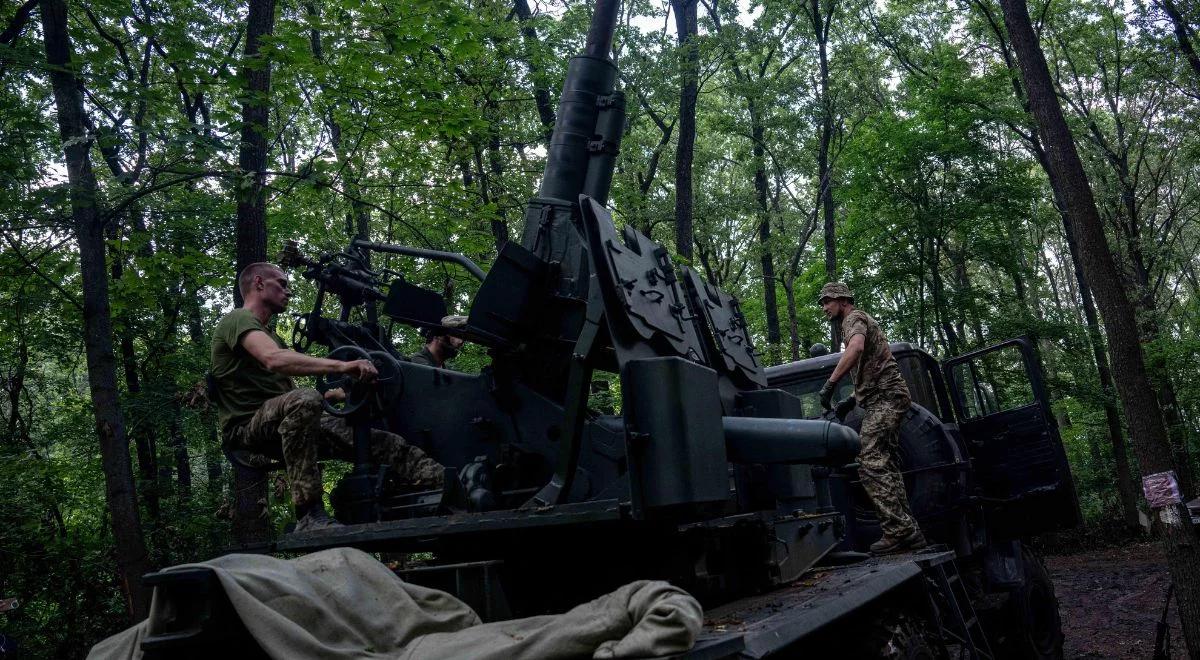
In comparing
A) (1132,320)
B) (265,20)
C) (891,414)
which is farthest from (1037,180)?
(265,20)

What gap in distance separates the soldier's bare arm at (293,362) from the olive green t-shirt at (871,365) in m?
3.91

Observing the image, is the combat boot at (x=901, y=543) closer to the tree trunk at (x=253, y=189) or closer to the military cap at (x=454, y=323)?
the military cap at (x=454, y=323)

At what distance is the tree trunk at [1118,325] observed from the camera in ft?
27.3

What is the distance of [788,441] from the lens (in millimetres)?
4199

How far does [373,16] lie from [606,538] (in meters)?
7.04

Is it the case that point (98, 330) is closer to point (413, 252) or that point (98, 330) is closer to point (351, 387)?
point (413, 252)

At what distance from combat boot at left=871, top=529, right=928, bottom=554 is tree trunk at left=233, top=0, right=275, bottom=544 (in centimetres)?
553

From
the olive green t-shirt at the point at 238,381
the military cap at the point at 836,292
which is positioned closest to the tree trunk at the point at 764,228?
the military cap at the point at 836,292

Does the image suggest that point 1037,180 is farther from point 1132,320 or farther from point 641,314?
point 641,314

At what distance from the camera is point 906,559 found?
220 inches

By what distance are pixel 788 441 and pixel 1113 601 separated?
1183cm

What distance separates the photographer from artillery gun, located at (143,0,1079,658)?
3.72 meters

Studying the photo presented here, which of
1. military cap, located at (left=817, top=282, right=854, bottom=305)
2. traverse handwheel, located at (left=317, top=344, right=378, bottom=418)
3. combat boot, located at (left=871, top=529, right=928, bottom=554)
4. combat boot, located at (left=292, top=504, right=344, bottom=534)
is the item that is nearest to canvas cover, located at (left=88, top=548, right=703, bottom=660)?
combat boot, located at (left=292, top=504, right=344, bottom=534)

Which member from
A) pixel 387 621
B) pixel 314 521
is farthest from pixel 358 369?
pixel 387 621
